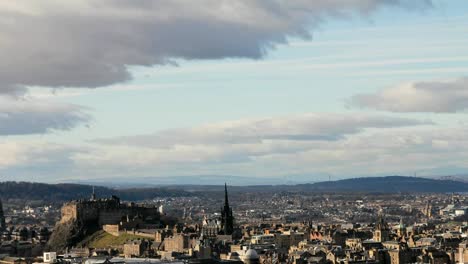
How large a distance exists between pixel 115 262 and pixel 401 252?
49286 mm

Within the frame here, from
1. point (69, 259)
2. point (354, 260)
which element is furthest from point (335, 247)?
point (69, 259)

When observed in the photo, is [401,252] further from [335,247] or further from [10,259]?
[10,259]

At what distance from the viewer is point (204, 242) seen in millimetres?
182250

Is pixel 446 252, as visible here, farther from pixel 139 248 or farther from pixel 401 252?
pixel 139 248

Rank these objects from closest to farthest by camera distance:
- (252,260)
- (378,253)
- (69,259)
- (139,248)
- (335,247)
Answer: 1. (252,260)
2. (69,259)
3. (378,253)
4. (335,247)
5. (139,248)

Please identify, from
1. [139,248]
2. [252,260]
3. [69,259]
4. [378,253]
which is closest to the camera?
[252,260]

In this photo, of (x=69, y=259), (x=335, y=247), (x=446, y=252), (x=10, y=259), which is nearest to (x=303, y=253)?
(x=335, y=247)

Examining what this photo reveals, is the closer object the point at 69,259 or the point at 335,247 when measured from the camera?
the point at 69,259

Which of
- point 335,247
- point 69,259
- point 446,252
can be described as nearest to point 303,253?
point 335,247

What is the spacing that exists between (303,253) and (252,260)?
3621cm

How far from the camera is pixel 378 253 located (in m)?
175

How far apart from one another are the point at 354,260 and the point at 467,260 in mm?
17730

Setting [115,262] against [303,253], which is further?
[303,253]

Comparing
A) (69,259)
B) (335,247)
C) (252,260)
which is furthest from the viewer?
(335,247)
